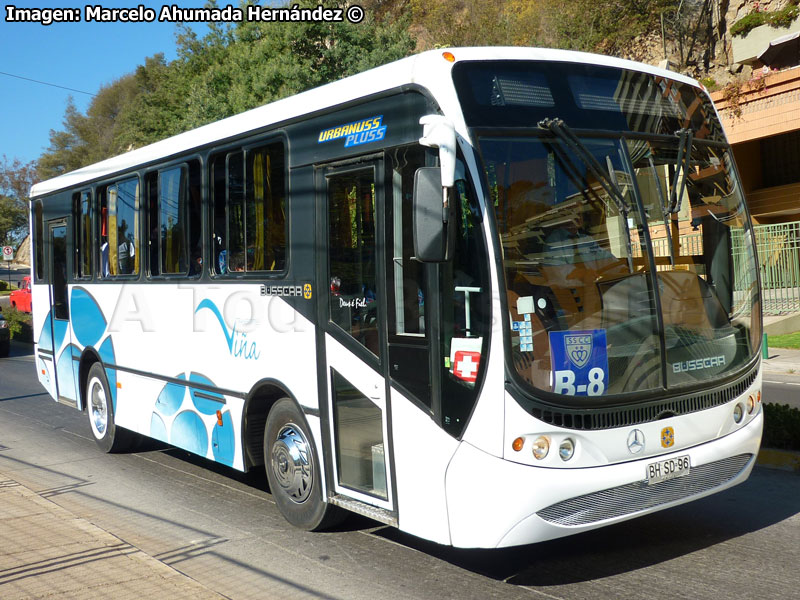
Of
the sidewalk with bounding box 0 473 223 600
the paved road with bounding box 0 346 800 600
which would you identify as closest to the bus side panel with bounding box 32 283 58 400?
the paved road with bounding box 0 346 800 600

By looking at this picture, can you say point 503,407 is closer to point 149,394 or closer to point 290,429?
point 290,429

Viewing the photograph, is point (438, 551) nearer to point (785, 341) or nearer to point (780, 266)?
point (785, 341)

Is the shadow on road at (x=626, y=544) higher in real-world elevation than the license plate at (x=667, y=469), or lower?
lower

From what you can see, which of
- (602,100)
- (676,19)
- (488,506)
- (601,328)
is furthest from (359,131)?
(676,19)

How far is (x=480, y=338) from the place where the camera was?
15.4 feet

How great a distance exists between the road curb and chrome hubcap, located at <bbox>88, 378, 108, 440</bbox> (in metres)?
6.98

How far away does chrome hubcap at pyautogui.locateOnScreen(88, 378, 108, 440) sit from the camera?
32.5ft

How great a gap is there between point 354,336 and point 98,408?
562 cm

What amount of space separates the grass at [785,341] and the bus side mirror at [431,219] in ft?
48.7

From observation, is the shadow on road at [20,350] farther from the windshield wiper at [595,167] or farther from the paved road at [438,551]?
the windshield wiper at [595,167]

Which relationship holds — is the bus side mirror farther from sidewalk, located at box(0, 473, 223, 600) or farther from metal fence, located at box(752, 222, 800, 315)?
metal fence, located at box(752, 222, 800, 315)

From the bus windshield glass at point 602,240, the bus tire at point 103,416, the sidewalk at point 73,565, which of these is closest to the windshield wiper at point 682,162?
the bus windshield glass at point 602,240

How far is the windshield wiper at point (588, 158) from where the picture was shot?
491cm

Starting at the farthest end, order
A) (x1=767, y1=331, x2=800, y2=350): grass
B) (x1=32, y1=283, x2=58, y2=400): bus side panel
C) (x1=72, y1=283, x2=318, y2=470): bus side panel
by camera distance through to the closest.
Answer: (x1=767, y1=331, x2=800, y2=350): grass < (x1=32, y1=283, x2=58, y2=400): bus side panel < (x1=72, y1=283, x2=318, y2=470): bus side panel
